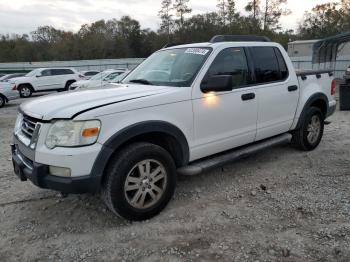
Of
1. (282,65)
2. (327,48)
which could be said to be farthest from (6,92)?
(327,48)

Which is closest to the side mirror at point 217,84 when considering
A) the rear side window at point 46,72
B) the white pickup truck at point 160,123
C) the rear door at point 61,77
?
the white pickup truck at point 160,123

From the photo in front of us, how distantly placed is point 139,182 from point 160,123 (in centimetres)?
64

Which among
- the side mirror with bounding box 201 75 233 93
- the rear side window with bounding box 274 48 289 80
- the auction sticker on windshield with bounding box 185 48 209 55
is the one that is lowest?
the side mirror with bounding box 201 75 233 93

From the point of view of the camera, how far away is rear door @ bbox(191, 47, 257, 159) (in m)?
4.14

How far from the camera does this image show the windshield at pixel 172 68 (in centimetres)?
420

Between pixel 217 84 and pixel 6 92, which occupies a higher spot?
pixel 217 84

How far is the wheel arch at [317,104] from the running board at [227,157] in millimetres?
390

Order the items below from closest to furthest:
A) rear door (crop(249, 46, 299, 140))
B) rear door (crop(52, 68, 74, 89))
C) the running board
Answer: the running board, rear door (crop(249, 46, 299, 140)), rear door (crop(52, 68, 74, 89))

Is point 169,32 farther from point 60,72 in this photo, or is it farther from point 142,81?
point 142,81

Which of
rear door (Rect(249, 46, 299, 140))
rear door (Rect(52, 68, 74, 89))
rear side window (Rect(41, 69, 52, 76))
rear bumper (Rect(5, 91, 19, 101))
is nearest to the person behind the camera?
rear door (Rect(249, 46, 299, 140))

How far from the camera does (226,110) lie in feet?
14.3

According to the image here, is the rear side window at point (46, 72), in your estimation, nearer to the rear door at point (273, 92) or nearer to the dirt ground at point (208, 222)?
the dirt ground at point (208, 222)

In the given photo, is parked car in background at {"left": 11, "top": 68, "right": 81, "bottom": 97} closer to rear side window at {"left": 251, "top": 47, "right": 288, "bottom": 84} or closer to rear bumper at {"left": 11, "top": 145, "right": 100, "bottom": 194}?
rear side window at {"left": 251, "top": 47, "right": 288, "bottom": 84}

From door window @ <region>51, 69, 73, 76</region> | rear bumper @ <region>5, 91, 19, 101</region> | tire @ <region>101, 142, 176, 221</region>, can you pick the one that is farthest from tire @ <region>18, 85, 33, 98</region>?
tire @ <region>101, 142, 176, 221</region>
